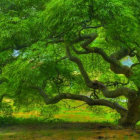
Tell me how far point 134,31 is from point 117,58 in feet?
17.6

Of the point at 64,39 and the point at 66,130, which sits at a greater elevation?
the point at 64,39

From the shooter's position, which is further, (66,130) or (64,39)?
(66,130)

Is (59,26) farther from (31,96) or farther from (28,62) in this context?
(31,96)

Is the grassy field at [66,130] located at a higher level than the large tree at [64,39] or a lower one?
lower

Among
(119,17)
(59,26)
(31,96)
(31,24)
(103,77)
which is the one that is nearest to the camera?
(119,17)

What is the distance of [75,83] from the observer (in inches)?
706

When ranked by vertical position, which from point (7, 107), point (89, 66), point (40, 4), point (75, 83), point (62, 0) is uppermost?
point (40, 4)

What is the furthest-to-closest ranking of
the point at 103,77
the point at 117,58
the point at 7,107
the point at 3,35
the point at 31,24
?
the point at 7,107
the point at 103,77
the point at 117,58
the point at 31,24
the point at 3,35

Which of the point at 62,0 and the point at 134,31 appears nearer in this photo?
the point at 62,0

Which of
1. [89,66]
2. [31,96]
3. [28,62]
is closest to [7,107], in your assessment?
[31,96]

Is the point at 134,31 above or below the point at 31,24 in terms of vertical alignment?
below

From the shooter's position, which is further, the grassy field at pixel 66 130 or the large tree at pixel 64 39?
the grassy field at pixel 66 130

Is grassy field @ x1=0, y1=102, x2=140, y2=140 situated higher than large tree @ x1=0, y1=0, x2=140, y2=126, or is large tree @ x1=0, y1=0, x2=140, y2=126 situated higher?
large tree @ x1=0, y1=0, x2=140, y2=126

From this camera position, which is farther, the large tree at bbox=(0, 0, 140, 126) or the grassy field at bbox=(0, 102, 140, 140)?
the grassy field at bbox=(0, 102, 140, 140)
